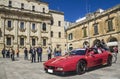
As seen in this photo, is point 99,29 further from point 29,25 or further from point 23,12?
point 23,12

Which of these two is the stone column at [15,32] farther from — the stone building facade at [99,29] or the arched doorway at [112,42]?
the arched doorway at [112,42]

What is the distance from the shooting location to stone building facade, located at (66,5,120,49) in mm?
30388

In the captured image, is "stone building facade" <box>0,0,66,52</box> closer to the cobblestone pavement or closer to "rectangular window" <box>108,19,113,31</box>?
"rectangular window" <box>108,19,113,31</box>

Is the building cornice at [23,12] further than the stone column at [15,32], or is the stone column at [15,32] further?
the stone column at [15,32]

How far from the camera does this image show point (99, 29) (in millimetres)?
34188

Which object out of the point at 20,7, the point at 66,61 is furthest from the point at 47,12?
the point at 66,61

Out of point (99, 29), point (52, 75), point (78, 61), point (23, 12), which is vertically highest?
point (23, 12)

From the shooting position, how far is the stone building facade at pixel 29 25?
3526 cm

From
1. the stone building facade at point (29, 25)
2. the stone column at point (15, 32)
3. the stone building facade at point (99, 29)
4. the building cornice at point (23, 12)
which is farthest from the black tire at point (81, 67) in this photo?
the building cornice at point (23, 12)

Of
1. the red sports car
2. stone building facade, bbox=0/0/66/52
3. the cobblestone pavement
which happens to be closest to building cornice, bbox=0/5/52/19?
stone building facade, bbox=0/0/66/52

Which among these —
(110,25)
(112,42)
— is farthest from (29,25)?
(112,42)

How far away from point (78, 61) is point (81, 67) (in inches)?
17.7

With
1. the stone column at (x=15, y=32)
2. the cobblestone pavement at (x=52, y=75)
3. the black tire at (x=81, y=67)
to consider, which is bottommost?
the cobblestone pavement at (x=52, y=75)

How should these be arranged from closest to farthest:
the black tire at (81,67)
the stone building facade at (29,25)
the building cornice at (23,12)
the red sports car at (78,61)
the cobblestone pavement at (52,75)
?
the cobblestone pavement at (52,75), the red sports car at (78,61), the black tire at (81,67), the building cornice at (23,12), the stone building facade at (29,25)
